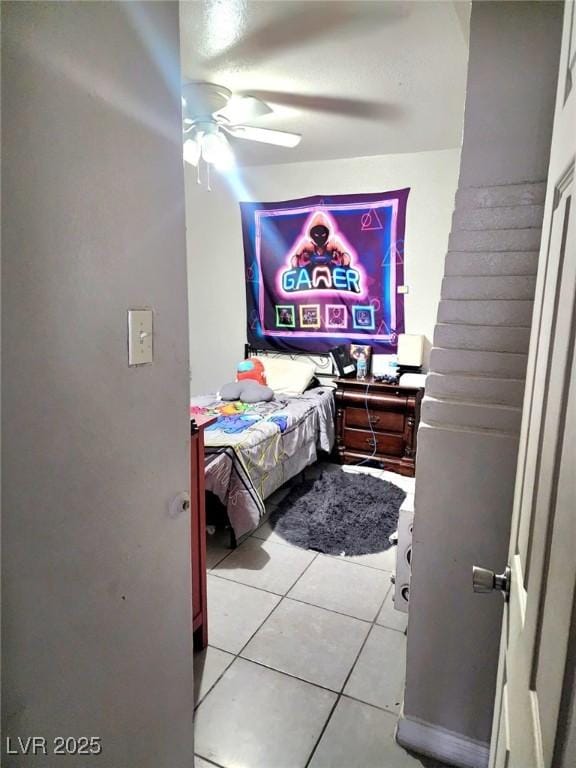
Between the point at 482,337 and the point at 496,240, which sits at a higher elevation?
the point at 496,240

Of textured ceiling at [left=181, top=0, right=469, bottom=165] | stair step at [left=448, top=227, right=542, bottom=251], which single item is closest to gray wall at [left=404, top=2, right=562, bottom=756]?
stair step at [left=448, top=227, right=542, bottom=251]

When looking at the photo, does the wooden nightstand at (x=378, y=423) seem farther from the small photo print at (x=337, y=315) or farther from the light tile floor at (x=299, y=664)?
the light tile floor at (x=299, y=664)

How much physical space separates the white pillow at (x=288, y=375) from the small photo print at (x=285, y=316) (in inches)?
13.9

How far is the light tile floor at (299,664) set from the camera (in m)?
1.46

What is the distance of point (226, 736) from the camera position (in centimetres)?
149

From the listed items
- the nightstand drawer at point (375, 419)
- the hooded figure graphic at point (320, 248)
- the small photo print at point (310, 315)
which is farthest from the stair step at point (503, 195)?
the small photo print at point (310, 315)

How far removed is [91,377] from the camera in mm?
841

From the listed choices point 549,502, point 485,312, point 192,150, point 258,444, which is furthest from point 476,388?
point 192,150

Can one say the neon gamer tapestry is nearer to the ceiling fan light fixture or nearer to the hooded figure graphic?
the hooded figure graphic

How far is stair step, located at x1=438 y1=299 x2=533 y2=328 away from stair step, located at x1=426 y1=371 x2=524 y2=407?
0.50 ft

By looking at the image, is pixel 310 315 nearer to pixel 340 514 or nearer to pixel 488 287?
pixel 340 514

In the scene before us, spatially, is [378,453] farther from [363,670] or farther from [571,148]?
[571,148]

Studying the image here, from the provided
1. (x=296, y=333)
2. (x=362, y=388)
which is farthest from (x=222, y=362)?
(x=362, y=388)

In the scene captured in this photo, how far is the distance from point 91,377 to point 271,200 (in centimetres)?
388
